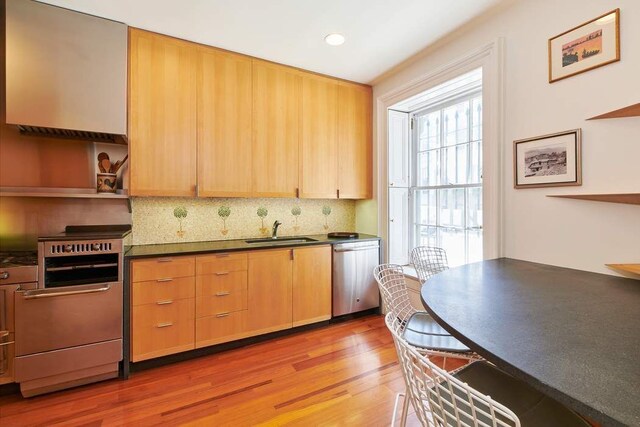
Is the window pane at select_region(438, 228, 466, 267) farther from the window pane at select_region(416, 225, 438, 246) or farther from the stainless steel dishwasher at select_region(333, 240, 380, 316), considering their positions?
the stainless steel dishwasher at select_region(333, 240, 380, 316)

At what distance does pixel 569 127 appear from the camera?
1.82 m

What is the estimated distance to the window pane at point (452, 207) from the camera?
2.92m

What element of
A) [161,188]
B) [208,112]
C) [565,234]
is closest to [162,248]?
[161,188]

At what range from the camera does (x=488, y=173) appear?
2.28m

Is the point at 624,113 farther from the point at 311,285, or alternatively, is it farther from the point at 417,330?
the point at 311,285

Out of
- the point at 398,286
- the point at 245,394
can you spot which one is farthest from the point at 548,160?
the point at 245,394

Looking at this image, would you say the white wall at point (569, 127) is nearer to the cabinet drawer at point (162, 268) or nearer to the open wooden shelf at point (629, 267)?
the open wooden shelf at point (629, 267)

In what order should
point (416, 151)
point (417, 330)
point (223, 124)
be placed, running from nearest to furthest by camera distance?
point (417, 330) < point (223, 124) < point (416, 151)

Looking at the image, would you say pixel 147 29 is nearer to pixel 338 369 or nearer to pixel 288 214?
pixel 288 214

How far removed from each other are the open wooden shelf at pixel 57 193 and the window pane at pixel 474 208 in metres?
3.01

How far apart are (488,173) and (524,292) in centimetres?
126

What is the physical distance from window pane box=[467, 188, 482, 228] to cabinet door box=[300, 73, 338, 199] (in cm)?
137

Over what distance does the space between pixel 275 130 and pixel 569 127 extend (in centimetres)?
232

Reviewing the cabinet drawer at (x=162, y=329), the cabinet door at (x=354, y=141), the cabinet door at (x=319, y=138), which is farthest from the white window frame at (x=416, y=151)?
the cabinet drawer at (x=162, y=329)
